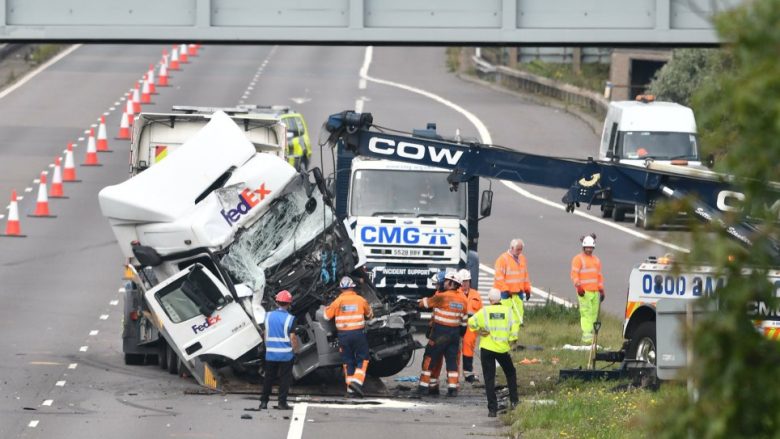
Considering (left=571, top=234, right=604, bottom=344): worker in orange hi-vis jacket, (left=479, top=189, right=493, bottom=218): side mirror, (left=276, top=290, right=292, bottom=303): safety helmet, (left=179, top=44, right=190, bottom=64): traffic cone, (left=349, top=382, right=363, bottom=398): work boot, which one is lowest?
(left=349, top=382, right=363, bottom=398): work boot

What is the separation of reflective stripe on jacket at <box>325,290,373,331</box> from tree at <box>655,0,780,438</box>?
1177 centimetres

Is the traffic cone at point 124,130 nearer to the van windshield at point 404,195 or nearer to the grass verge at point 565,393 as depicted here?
the van windshield at point 404,195

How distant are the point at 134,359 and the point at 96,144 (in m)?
21.7

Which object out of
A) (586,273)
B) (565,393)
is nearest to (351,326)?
(565,393)

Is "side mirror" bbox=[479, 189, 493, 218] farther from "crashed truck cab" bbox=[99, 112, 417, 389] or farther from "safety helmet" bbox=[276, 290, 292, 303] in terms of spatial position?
"safety helmet" bbox=[276, 290, 292, 303]

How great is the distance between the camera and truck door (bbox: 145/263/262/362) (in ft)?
61.5

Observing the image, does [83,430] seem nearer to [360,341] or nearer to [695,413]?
[360,341]

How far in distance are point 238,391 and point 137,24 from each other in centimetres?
486

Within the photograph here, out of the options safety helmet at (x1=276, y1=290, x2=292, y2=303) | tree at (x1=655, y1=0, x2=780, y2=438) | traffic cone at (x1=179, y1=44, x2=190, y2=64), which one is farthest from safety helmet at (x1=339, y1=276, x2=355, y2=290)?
traffic cone at (x1=179, y1=44, x2=190, y2=64)

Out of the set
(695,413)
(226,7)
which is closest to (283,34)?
(226,7)

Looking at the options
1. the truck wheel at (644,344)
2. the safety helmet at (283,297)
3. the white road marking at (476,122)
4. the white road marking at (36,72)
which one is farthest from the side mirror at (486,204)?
the white road marking at (36,72)

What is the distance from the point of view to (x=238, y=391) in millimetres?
19188

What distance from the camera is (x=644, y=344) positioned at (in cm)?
1911

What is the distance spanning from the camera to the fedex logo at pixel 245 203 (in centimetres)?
1908
